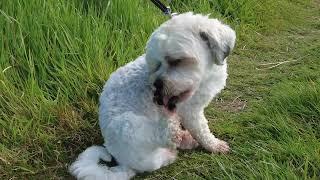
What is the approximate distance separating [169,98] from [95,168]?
62 cm

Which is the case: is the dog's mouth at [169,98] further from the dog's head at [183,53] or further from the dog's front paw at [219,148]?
the dog's front paw at [219,148]

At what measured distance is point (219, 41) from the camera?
293 centimetres

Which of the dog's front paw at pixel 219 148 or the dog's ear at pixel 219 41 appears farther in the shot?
the dog's front paw at pixel 219 148

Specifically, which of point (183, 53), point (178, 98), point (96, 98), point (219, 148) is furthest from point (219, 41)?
point (96, 98)

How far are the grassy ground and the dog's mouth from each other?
0.51m

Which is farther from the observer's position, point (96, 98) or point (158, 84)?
point (96, 98)

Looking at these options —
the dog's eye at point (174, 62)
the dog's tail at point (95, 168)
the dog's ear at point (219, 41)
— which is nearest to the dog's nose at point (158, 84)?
the dog's eye at point (174, 62)

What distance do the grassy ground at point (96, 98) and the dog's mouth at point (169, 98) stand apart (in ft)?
1.66

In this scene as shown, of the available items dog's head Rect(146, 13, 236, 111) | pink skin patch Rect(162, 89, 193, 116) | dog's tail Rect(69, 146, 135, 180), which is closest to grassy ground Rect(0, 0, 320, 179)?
dog's tail Rect(69, 146, 135, 180)

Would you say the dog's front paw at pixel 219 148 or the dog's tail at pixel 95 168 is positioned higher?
the dog's tail at pixel 95 168

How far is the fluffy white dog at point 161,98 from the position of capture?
2820 millimetres

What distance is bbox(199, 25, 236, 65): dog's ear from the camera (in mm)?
2906

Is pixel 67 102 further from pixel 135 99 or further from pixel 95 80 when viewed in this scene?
pixel 135 99

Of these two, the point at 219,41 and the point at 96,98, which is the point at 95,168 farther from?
the point at 219,41
